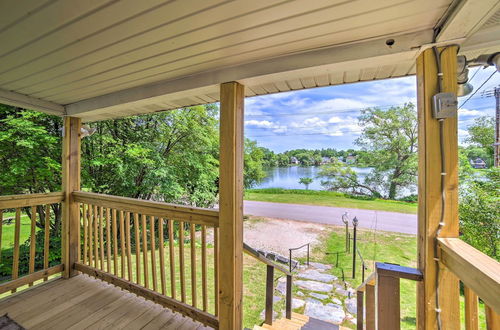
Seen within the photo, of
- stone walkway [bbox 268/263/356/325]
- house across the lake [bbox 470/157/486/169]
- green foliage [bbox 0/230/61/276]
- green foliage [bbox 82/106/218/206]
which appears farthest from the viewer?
green foliage [bbox 82/106/218/206]

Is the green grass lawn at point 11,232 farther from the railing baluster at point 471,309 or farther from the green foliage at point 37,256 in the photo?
the railing baluster at point 471,309

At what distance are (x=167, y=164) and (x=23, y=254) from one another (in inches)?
131

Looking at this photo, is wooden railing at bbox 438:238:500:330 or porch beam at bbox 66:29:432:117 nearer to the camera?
wooden railing at bbox 438:238:500:330

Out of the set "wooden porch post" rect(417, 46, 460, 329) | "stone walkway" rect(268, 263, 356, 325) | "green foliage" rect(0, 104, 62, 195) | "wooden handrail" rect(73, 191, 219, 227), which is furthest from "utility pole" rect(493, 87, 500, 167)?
"green foliage" rect(0, 104, 62, 195)

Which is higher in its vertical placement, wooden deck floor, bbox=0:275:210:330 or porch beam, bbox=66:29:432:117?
porch beam, bbox=66:29:432:117

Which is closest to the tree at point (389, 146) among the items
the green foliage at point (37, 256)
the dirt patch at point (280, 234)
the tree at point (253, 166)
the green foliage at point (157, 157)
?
the dirt patch at point (280, 234)

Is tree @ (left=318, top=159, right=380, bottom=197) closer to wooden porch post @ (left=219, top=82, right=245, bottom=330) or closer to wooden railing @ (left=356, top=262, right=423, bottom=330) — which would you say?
wooden porch post @ (left=219, top=82, right=245, bottom=330)

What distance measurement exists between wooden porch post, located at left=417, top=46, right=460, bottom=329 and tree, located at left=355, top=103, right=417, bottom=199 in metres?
3.89

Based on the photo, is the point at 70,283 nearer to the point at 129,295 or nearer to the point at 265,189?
the point at 129,295

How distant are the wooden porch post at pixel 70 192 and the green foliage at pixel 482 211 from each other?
16.7ft

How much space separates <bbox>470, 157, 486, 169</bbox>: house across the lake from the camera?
3105 mm

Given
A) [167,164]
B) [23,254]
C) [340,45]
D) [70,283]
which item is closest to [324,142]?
[167,164]

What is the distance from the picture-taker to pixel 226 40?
116cm

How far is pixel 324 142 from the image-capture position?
19.8 ft
